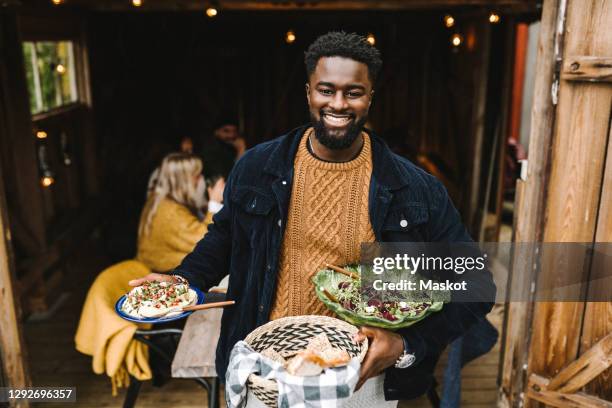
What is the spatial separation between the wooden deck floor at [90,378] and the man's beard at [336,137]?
252cm

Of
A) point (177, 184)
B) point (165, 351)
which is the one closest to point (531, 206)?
point (165, 351)

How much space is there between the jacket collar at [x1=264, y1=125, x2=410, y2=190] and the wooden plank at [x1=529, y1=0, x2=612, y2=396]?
42.6 inches

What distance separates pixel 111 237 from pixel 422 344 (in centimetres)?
451

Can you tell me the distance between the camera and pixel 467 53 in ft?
24.4

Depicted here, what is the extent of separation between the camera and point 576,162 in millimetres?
2867

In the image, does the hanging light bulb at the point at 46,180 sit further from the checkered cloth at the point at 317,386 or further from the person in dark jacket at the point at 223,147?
the checkered cloth at the point at 317,386

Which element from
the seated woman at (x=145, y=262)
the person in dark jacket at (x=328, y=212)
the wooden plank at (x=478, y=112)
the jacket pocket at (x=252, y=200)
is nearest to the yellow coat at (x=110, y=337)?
the seated woman at (x=145, y=262)

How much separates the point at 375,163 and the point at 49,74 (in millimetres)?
5115

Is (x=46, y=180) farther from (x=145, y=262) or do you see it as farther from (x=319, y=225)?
(x=319, y=225)

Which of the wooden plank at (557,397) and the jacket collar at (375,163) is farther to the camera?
the wooden plank at (557,397)

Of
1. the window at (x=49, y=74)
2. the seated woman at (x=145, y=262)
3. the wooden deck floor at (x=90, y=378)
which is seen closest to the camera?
the seated woman at (x=145, y=262)

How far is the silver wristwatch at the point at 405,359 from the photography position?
203cm

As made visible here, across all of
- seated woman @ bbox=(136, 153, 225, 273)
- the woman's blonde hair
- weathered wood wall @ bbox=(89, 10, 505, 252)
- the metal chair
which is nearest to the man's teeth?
the metal chair

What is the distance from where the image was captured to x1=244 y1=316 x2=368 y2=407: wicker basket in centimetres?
207
